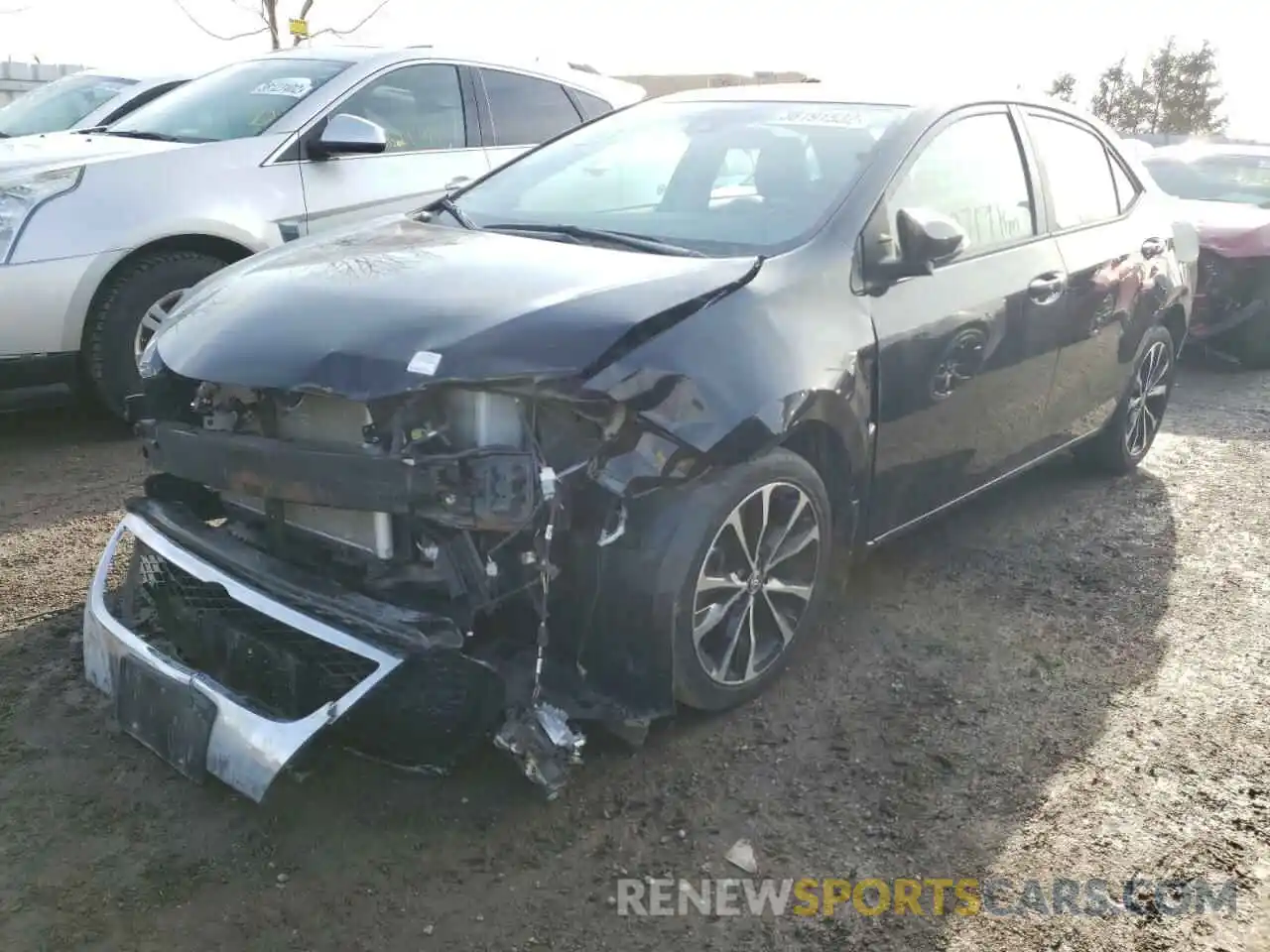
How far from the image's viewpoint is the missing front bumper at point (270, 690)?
8.23 ft

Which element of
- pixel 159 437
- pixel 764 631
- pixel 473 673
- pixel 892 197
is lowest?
pixel 764 631

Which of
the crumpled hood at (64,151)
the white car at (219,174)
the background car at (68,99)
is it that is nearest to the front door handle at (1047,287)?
the white car at (219,174)

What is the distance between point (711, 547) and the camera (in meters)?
2.92

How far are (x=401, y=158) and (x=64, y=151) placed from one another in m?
1.59

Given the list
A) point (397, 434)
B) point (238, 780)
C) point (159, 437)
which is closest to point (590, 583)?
point (397, 434)

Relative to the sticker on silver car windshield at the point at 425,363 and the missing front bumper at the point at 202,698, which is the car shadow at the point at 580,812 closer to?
the missing front bumper at the point at 202,698

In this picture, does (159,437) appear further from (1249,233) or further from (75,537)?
(1249,233)

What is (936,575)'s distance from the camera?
4.28 meters

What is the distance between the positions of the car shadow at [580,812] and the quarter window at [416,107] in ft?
10.9

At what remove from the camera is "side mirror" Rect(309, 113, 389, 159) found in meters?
5.19

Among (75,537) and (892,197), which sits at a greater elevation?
(892,197)

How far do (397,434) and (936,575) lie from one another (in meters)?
2.37

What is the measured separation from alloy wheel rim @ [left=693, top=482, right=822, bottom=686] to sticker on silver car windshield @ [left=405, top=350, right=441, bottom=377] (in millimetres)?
830

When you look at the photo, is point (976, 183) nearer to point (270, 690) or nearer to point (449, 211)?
point (449, 211)
